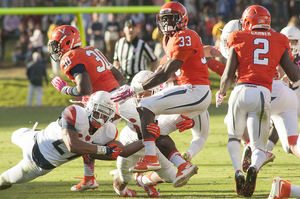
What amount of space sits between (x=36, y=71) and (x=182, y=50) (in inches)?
303

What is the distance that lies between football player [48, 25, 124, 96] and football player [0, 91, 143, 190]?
0.65m

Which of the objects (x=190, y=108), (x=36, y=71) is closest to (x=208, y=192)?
(x=190, y=108)

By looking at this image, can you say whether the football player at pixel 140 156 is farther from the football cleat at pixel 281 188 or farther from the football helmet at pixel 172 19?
the football cleat at pixel 281 188

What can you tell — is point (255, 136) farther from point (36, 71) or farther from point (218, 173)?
point (36, 71)

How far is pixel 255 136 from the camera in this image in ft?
12.8

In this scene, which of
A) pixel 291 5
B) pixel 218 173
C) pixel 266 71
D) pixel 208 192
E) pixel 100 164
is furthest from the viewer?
pixel 291 5

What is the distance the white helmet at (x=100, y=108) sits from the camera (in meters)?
3.80

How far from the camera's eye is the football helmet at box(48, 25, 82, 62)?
4.87 metres

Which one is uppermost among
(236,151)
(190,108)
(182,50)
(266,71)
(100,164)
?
(182,50)

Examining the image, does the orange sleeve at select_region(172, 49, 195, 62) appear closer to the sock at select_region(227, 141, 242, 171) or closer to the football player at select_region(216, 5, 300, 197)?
the football player at select_region(216, 5, 300, 197)

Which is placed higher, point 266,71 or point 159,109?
point 266,71

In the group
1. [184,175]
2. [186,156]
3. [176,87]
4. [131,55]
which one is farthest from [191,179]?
[131,55]

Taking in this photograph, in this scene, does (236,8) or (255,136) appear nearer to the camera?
(255,136)

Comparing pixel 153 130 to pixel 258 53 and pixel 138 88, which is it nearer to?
pixel 138 88
